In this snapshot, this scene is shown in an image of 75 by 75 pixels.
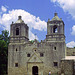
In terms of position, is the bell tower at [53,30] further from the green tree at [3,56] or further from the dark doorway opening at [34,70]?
the green tree at [3,56]

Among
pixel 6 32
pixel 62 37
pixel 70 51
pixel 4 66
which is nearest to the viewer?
pixel 62 37

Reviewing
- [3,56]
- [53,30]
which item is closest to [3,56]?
[3,56]

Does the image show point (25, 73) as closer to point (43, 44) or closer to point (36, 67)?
point (36, 67)

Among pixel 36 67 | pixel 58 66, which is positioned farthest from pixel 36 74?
pixel 58 66

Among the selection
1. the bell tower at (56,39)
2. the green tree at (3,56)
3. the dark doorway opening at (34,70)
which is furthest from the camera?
the green tree at (3,56)

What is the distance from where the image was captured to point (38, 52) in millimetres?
30375

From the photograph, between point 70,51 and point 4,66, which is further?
point 4,66

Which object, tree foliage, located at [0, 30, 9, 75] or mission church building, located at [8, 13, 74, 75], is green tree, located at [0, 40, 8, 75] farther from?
mission church building, located at [8, 13, 74, 75]

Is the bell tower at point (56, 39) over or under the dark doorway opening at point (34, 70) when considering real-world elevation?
over

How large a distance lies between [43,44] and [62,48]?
335cm

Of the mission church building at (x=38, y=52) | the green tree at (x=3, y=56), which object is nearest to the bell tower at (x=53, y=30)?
the mission church building at (x=38, y=52)

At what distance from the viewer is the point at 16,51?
31234 mm

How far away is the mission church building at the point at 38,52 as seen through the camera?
29.7m

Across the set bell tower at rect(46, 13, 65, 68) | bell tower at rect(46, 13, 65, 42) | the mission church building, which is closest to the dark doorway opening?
the mission church building
